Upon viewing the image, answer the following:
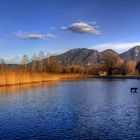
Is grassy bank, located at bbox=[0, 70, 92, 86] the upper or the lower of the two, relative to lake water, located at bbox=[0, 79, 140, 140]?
upper

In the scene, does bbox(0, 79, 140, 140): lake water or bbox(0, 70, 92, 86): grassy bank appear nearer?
bbox(0, 79, 140, 140): lake water

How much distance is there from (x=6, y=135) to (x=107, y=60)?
149264mm

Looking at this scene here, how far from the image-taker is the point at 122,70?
156125mm

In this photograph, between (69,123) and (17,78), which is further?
(17,78)

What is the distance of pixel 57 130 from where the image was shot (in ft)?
68.9

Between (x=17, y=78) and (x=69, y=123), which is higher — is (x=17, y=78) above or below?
above

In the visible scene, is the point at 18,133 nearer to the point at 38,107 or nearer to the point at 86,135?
the point at 86,135

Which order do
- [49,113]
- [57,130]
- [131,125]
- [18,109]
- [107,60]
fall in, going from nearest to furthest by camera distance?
[57,130]
[131,125]
[49,113]
[18,109]
[107,60]

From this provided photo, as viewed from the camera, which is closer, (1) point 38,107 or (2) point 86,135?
(2) point 86,135

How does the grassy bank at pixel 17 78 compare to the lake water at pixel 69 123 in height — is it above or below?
above

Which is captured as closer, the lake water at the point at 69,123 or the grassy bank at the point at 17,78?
the lake water at the point at 69,123

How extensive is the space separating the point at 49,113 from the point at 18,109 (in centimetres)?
407

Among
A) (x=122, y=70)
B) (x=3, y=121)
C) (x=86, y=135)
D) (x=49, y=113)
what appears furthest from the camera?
(x=122, y=70)

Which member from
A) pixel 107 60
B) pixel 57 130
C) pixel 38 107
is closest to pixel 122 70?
pixel 107 60
